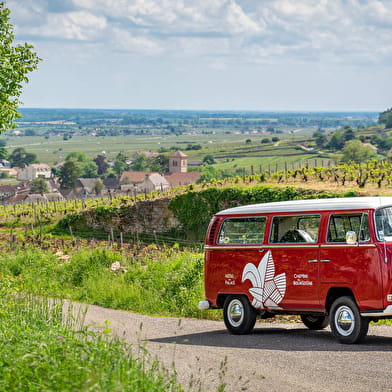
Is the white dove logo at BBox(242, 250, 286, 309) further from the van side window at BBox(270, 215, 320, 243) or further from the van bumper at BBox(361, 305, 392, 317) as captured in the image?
the van bumper at BBox(361, 305, 392, 317)

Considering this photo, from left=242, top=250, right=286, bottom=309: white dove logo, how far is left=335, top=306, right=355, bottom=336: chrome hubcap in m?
1.38

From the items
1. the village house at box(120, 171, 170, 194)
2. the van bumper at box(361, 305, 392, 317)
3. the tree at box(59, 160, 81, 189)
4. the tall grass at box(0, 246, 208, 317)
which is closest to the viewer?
the van bumper at box(361, 305, 392, 317)

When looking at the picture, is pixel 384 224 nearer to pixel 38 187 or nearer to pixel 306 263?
pixel 306 263

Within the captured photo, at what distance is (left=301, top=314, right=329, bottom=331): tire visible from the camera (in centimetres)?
1459

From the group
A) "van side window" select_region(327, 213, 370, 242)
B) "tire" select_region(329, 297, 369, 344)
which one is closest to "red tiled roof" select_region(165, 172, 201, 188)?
"van side window" select_region(327, 213, 370, 242)

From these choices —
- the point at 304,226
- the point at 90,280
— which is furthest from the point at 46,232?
the point at 304,226

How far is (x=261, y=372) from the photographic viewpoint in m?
10.2

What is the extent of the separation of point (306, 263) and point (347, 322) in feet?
4.25

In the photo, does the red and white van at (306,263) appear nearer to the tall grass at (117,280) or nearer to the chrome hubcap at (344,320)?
the chrome hubcap at (344,320)

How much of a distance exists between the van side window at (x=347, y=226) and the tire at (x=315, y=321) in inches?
97.0

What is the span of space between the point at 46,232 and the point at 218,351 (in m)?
33.9

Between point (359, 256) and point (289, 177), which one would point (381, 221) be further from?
point (289, 177)

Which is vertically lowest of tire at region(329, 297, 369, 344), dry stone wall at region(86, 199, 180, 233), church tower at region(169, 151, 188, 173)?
church tower at region(169, 151, 188, 173)

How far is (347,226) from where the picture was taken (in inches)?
492
